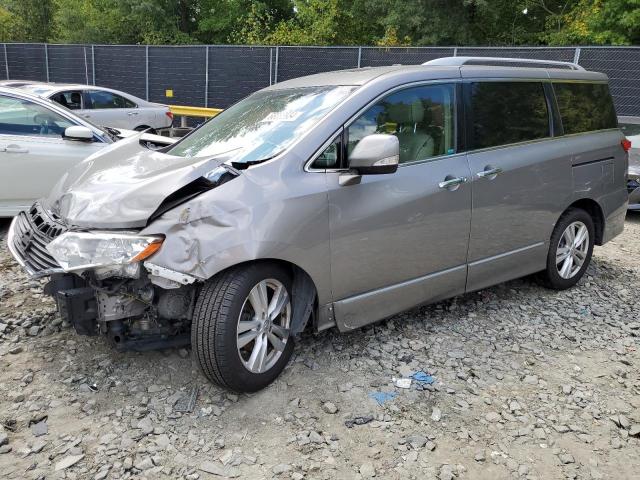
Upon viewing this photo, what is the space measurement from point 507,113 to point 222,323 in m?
2.76

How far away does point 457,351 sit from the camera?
394 cm

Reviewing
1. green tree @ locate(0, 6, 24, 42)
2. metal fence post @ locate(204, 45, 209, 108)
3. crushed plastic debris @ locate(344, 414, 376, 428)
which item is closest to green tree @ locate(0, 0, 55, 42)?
green tree @ locate(0, 6, 24, 42)

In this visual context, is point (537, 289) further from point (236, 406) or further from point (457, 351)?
point (236, 406)

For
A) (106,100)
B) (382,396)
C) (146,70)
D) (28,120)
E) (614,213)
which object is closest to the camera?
(382,396)

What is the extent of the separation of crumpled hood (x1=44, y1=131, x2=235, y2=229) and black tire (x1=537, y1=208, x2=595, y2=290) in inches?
116

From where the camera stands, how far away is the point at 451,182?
3.91 meters

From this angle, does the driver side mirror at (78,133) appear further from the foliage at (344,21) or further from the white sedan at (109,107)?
the foliage at (344,21)

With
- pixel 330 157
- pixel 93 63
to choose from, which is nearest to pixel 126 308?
pixel 330 157

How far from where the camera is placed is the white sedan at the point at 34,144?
6.08 m

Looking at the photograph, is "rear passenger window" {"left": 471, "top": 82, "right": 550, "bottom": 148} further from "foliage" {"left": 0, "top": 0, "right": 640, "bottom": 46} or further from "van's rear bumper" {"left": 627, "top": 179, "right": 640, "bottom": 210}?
"foliage" {"left": 0, "top": 0, "right": 640, "bottom": 46}

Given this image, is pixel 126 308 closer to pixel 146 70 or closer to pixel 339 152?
pixel 339 152

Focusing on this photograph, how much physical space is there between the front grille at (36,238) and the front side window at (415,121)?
181 cm

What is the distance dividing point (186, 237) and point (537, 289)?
341cm

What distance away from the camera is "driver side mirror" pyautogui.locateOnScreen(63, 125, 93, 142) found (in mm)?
6234
